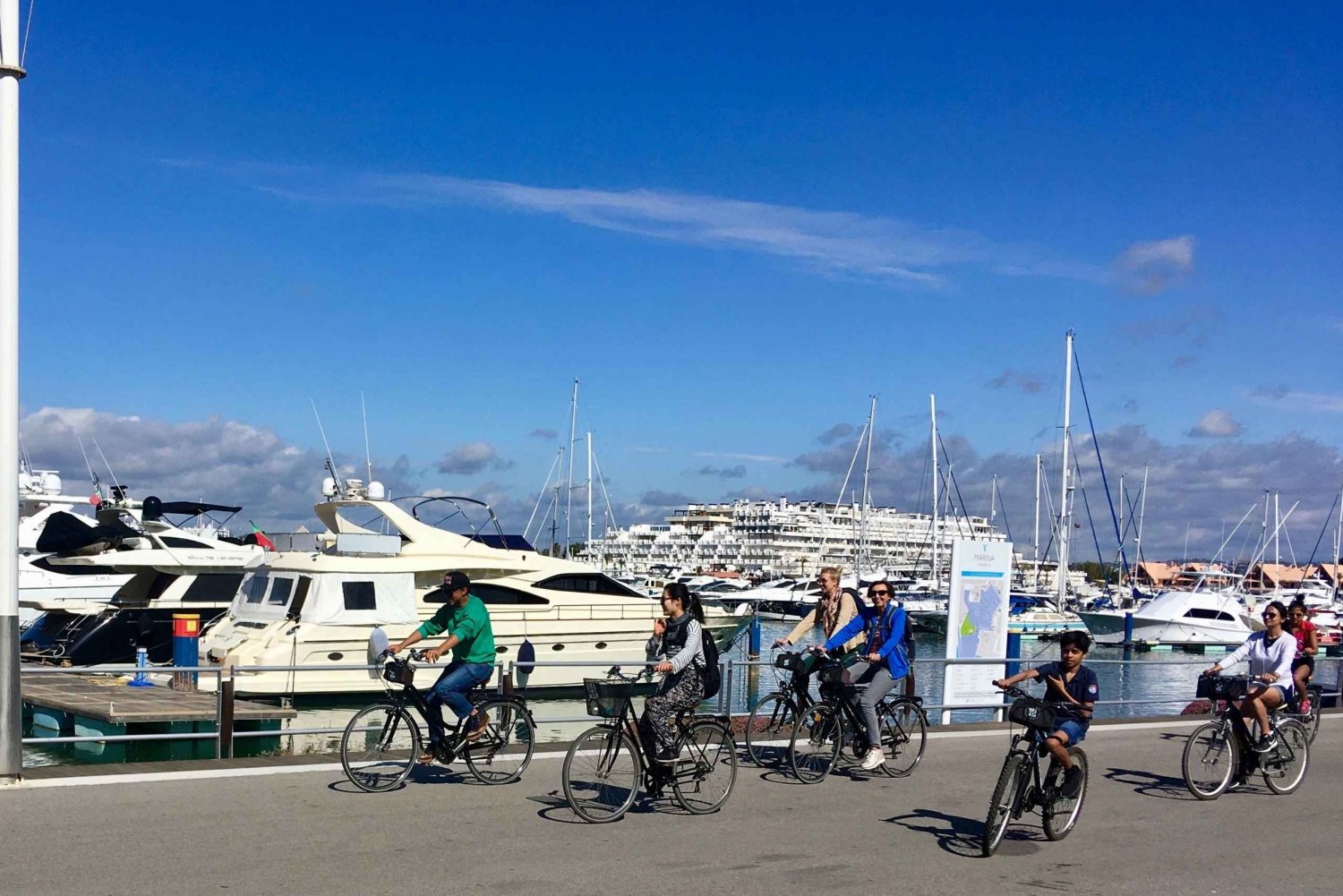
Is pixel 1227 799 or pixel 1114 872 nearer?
pixel 1114 872

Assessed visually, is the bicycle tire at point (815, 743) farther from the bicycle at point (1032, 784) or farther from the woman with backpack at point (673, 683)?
the bicycle at point (1032, 784)

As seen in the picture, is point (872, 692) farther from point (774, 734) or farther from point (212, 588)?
point (212, 588)

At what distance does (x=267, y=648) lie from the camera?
2161cm

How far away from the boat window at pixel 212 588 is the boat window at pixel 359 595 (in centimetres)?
540

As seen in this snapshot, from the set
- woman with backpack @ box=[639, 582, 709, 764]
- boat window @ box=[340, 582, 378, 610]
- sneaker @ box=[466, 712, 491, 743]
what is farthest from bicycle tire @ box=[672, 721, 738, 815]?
boat window @ box=[340, 582, 378, 610]

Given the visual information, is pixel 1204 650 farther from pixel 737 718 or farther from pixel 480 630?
pixel 480 630

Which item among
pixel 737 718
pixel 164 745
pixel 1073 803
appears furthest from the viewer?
pixel 164 745

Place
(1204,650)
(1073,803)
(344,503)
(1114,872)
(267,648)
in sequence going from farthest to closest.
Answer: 1. (1204,650)
2. (344,503)
3. (267,648)
4. (1073,803)
5. (1114,872)

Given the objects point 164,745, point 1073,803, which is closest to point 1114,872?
point 1073,803

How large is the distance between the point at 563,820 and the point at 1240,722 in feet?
19.5

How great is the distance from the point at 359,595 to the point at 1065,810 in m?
16.0

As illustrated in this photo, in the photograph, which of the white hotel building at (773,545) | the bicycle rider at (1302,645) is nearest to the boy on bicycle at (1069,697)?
the bicycle rider at (1302,645)

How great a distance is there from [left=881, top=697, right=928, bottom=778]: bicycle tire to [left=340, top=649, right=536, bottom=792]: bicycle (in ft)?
10.9

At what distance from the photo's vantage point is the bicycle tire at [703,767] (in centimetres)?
973
